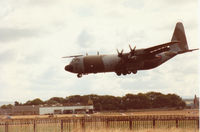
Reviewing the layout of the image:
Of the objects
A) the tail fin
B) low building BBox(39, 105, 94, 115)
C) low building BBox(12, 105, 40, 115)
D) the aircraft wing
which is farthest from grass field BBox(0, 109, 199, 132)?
low building BBox(12, 105, 40, 115)

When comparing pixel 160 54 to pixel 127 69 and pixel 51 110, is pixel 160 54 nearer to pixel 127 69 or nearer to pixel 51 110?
pixel 127 69

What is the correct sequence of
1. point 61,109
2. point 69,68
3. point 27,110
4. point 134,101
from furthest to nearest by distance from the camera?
point 134,101 → point 27,110 → point 61,109 → point 69,68

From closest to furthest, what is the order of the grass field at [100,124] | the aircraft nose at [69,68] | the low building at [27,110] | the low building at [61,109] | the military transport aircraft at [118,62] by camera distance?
the grass field at [100,124] < the military transport aircraft at [118,62] < the aircraft nose at [69,68] < the low building at [61,109] < the low building at [27,110]

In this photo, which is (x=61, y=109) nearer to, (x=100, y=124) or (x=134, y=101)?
(x=134, y=101)

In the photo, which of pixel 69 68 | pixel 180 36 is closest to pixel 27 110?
pixel 180 36

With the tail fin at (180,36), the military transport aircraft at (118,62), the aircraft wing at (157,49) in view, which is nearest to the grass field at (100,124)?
the military transport aircraft at (118,62)

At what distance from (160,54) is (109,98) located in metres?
138

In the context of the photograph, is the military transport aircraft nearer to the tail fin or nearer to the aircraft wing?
the aircraft wing

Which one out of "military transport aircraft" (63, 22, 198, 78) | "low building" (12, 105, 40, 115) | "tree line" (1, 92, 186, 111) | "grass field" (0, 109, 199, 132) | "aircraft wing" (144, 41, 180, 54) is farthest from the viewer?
"tree line" (1, 92, 186, 111)

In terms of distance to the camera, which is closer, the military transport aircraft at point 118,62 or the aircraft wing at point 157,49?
the aircraft wing at point 157,49

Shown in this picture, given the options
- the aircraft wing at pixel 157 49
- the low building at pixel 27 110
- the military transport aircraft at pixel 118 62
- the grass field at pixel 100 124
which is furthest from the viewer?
the low building at pixel 27 110

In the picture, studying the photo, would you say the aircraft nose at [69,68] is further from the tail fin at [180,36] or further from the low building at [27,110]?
the low building at [27,110]

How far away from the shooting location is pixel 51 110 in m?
150

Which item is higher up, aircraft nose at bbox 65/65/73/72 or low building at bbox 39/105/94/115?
aircraft nose at bbox 65/65/73/72
